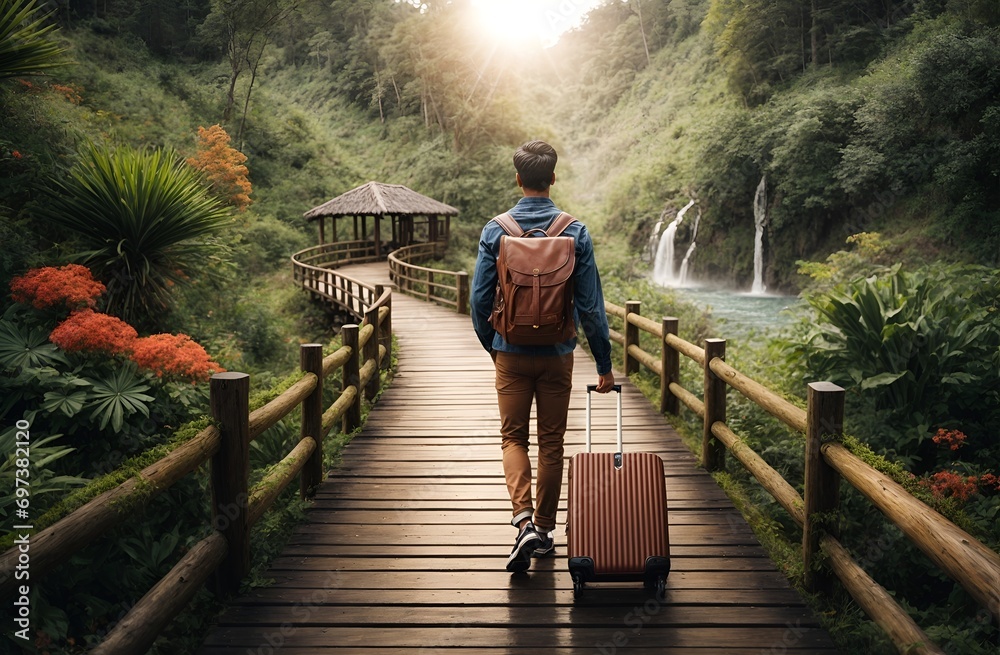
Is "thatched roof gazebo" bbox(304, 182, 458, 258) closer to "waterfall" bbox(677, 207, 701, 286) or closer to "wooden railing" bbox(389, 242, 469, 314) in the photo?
"wooden railing" bbox(389, 242, 469, 314)

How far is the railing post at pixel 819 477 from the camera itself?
3107 millimetres

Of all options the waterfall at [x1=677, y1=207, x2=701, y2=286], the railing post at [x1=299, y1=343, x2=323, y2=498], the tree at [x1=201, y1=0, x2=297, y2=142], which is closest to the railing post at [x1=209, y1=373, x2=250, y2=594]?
the railing post at [x1=299, y1=343, x2=323, y2=498]

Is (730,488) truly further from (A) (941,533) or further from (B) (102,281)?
(B) (102,281)

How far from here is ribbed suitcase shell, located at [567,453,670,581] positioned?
3.09 m

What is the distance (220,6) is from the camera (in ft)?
111

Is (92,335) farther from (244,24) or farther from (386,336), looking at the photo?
(244,24)

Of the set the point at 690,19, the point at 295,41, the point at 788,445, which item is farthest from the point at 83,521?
the point at 295,41

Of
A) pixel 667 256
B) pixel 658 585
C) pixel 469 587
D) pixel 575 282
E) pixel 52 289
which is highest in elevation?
pixel 667 256

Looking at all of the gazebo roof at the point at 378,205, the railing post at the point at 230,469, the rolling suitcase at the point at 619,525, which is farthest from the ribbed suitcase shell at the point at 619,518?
the gazebo roof at the point at 378,205

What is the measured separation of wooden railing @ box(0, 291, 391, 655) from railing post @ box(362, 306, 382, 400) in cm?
192

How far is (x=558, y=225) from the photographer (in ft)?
10.5

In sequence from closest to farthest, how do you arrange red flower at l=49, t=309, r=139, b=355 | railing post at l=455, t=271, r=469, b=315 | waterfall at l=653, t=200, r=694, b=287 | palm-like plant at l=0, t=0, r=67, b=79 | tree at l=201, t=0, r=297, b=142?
1. red flower at l=49, t=309, r=139, b=355
2. palm-like plant at l=0, t=0, r=67, b=79
3. railing post at l=455, t=271, r=469, b=315
4. waterfall at l=653, t=200, r=694, b=287
5. tree at l=201, t=0, r=297, b=142

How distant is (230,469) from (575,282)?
179 centimetres

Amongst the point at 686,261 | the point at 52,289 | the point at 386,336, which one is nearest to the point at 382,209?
the point at 686,261
